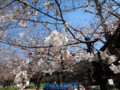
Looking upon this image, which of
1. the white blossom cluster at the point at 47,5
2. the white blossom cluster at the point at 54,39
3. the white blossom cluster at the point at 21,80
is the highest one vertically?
the white blossom cluster at the point at 47,5

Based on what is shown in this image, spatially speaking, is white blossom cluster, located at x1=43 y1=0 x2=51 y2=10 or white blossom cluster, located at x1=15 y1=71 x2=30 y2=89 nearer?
white blossom cluster, located at x1=15 y1=71 x2=30 y2=89

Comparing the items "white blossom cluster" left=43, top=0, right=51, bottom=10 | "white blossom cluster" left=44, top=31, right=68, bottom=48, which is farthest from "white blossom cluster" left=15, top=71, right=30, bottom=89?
"white blossom cluster" left=43, top=0, right=51, bottom=10

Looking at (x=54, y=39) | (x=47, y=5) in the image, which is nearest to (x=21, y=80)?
(x=54, y=39)

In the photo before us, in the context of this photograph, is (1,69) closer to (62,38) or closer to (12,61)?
(12,61)

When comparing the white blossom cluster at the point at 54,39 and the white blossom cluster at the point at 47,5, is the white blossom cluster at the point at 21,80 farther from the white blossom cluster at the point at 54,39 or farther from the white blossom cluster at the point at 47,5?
the white blossom cluster at the point at 47,5

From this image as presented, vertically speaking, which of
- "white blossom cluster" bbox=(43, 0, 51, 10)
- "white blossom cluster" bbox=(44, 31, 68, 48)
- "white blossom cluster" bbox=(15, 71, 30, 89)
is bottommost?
"white blossom cluster" bbox=(15, 71, 30, 89)

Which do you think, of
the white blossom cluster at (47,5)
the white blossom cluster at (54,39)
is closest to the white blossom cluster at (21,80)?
the white blossom cluster at (54,39)

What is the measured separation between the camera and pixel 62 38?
1.74m

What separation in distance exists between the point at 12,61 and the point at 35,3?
1169 centimetres

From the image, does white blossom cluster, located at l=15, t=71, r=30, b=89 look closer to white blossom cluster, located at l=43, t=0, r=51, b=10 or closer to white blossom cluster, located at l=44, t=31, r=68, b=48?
white blossom cluster, located at l=44, t=31, r=68, b=48

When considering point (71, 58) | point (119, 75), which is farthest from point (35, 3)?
point (119, 75)

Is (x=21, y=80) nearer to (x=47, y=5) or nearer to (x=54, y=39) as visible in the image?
(x=54, y=39)

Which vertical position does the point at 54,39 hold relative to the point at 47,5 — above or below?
below

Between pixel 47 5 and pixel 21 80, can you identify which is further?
pixel 47 5
